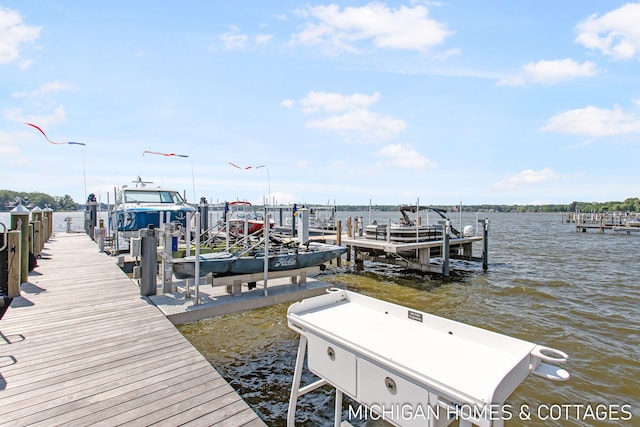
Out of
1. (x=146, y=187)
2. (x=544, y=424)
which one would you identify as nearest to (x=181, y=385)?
(x=544, y=424)

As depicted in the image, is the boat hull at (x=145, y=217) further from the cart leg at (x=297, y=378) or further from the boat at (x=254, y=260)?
the cart leg at (x=297, y=378)

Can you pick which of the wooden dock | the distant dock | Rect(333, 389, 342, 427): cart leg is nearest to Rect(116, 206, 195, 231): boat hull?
the wooden dock

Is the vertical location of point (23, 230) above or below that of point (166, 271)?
above

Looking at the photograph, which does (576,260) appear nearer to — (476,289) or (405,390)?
(476,289)

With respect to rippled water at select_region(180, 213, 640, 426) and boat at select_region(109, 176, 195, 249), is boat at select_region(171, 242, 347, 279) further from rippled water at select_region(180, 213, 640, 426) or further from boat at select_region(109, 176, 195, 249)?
boat at select_region(109, 176, 195, 249)

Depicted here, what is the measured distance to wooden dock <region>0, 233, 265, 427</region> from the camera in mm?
2759

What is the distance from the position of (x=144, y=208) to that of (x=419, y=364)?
12172 mm

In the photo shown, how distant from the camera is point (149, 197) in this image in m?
13.2

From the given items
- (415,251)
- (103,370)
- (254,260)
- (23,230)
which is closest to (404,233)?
(415,251)

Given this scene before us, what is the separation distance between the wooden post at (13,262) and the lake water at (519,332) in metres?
3.07

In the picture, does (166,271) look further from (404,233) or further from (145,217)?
(404,233)

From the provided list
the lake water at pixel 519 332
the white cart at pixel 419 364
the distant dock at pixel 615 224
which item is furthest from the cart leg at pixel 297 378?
the distant dock at pixel 615 224

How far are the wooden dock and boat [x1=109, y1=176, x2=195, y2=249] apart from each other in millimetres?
5843

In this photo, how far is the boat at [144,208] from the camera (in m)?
11.8
